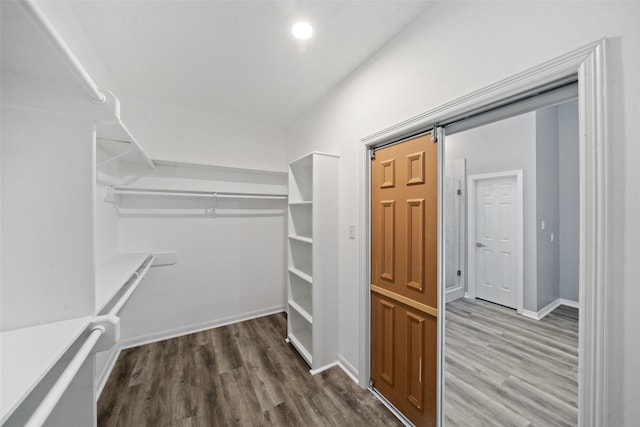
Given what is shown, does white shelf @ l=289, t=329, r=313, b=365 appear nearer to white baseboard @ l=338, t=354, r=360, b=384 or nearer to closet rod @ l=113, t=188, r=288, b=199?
white baseboard @ l=338, t=354, r=360, b=384

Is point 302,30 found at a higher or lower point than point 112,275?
higher

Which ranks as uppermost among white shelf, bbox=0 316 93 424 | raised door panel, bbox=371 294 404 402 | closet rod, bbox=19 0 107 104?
closet rod, bbox=19 0 107 104

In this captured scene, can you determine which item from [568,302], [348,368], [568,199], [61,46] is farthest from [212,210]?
[568,302]

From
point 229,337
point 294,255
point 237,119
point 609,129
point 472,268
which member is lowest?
point 229,337

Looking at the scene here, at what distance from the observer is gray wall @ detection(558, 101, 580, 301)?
3.10 metres

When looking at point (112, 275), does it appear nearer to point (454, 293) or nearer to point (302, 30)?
point (302, 30)

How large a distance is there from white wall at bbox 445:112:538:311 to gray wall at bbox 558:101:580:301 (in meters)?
0.59

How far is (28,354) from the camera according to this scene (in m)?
0.64

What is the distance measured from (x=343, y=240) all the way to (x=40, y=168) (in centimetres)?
186

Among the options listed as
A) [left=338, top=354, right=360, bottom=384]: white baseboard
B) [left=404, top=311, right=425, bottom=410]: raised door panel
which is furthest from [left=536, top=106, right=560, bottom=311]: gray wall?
[left=338, top=354, right=360, bottom=384]: white baseboard

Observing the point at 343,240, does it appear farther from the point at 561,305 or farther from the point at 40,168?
the point at 561,305

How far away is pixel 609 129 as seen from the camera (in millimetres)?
806

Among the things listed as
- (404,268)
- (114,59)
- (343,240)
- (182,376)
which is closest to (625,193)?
(404,268)

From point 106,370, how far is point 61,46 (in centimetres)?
258
